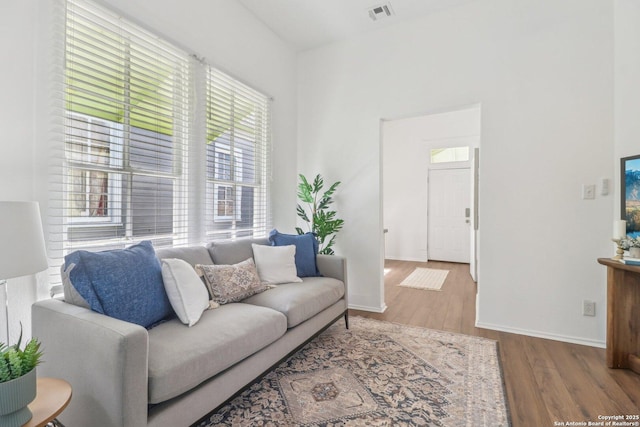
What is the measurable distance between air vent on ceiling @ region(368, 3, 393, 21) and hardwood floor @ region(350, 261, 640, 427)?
3.27 meters

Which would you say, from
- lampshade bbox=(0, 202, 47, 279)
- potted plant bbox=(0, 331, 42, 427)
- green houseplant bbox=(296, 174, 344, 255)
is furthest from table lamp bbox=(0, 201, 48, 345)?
green houseplant bbox=(296, 174, 344, 255)

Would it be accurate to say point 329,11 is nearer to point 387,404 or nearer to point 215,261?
point 215,261

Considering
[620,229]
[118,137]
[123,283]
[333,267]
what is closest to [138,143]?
[118,137]

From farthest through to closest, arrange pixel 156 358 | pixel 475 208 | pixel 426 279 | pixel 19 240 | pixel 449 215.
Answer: pixel 449 215 → pixel 426 279 → pixel 475 208 → pixel 156 358 → pixel 19 240

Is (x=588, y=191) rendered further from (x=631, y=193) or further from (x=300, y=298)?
(x=300, y=298)

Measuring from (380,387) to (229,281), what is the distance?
1.24 metres

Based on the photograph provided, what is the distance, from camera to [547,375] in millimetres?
2098

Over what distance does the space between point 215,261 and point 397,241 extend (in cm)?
536

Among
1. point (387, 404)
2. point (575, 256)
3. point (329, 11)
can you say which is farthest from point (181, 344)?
point (329, 11)

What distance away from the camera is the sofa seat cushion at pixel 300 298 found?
2094mm

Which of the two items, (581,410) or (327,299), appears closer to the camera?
(581,410)

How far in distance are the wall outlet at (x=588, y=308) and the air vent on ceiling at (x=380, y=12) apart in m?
3.36

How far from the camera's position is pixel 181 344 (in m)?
1.45

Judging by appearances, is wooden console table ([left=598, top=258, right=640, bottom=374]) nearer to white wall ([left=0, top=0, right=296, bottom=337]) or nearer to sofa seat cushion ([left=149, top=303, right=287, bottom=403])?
sofa seat cushion ([left=149, top=303, right=287, bottom=403])
